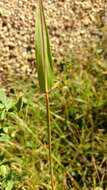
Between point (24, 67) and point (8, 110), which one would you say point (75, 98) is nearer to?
point (24, 67)

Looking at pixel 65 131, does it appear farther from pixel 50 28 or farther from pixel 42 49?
pixel 42 49

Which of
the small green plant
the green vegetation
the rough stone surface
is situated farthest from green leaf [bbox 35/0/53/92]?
the rough stone surface

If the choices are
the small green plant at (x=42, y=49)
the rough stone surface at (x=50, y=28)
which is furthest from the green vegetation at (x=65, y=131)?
the small green plant at (x=42, y=49)

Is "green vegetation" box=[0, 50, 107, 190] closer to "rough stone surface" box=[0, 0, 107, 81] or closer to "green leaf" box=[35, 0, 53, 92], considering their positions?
"rough stone surface" box=[0, 0, 107, 81]

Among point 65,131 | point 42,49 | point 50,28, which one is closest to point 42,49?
point 42,49

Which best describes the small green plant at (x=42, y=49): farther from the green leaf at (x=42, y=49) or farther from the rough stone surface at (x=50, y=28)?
the rough stone surface at (x=50, y=28)

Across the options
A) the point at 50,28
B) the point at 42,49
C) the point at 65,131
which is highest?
the point at 42,49
